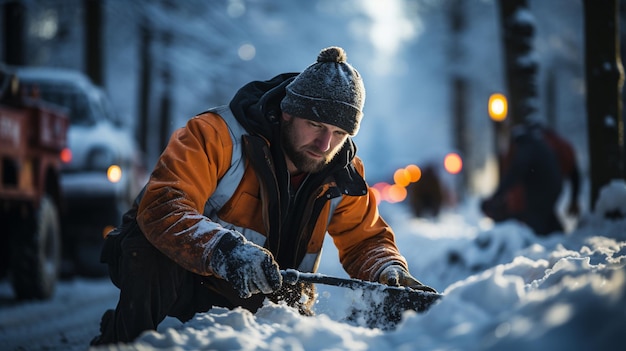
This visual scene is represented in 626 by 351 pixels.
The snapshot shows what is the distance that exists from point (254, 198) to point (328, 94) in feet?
1.97

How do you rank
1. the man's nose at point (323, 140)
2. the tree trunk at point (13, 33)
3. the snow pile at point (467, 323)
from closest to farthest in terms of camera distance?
the snow pile at point (467, 323) → the man's nose at point (323, 140) → the tree trunk at point (13, 33)

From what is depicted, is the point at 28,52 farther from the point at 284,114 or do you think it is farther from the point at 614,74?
the point at 284,114

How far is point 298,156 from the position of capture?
3.72 m

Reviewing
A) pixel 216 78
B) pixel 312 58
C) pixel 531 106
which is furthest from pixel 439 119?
pixel 531 106

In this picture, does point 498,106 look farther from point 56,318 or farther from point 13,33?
point 13,33

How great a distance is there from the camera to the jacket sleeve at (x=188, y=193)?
320cm

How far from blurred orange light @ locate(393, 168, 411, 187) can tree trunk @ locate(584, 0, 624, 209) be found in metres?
17.2

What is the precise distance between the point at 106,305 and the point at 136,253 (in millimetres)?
4640

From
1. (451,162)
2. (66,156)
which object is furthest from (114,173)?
(451,162)

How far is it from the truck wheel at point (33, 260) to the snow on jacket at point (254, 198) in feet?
14.3

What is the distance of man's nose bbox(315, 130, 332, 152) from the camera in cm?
368

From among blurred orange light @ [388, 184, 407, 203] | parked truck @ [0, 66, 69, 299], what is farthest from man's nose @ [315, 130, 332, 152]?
blurred orange light @ [388, 184, 407, 203]

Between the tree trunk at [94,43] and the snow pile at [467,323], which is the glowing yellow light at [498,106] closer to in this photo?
the snow pile at [467,323]

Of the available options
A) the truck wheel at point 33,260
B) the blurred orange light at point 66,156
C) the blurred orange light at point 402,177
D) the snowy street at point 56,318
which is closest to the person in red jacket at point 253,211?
the snowy street at point 56,318
